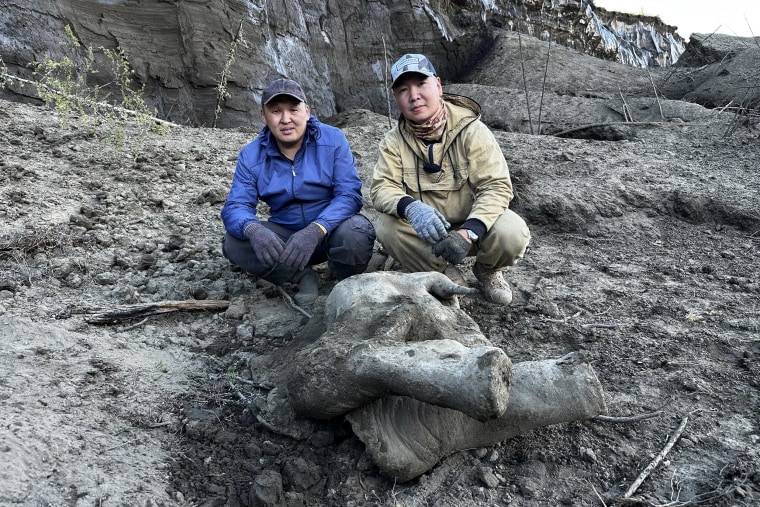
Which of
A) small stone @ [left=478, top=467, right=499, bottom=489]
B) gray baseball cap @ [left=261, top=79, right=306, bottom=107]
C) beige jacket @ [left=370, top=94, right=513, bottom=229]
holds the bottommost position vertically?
small stone @ [left=478, top=467, right=499, bottom=489]

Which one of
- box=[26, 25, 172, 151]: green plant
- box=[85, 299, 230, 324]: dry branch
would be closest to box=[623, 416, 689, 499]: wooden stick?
box=[85, 299, 230, 324]: dry branch

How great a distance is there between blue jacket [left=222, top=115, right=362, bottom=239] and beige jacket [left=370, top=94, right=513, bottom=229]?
0.64 feet

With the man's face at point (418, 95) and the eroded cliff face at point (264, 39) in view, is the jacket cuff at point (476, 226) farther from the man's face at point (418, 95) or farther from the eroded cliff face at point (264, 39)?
the eroded cliff face at point (264, 39)

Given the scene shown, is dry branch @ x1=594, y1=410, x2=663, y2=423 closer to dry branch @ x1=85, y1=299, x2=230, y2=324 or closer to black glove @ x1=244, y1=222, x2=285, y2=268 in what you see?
black glove @ x1=244, y1=222, x2=285, y2=268

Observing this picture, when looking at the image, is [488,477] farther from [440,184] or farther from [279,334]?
[440,184]

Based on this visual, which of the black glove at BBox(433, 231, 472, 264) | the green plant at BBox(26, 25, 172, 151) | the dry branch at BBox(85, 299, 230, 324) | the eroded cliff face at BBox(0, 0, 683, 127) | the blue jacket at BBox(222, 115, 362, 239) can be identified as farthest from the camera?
the eroded cliff face at BBox(0, 0, 683, 127)

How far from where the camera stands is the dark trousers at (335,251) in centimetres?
326

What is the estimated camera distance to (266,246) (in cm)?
304

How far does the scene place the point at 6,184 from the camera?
429 centimetres

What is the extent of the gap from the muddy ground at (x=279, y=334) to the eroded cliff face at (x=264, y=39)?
1.69 m

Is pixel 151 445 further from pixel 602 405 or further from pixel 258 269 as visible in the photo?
pixel 602 405

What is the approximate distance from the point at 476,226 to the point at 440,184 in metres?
0.39

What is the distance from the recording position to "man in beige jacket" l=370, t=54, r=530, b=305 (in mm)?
3055

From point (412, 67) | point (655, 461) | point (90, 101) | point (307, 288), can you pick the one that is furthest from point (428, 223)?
point (90, 101)
